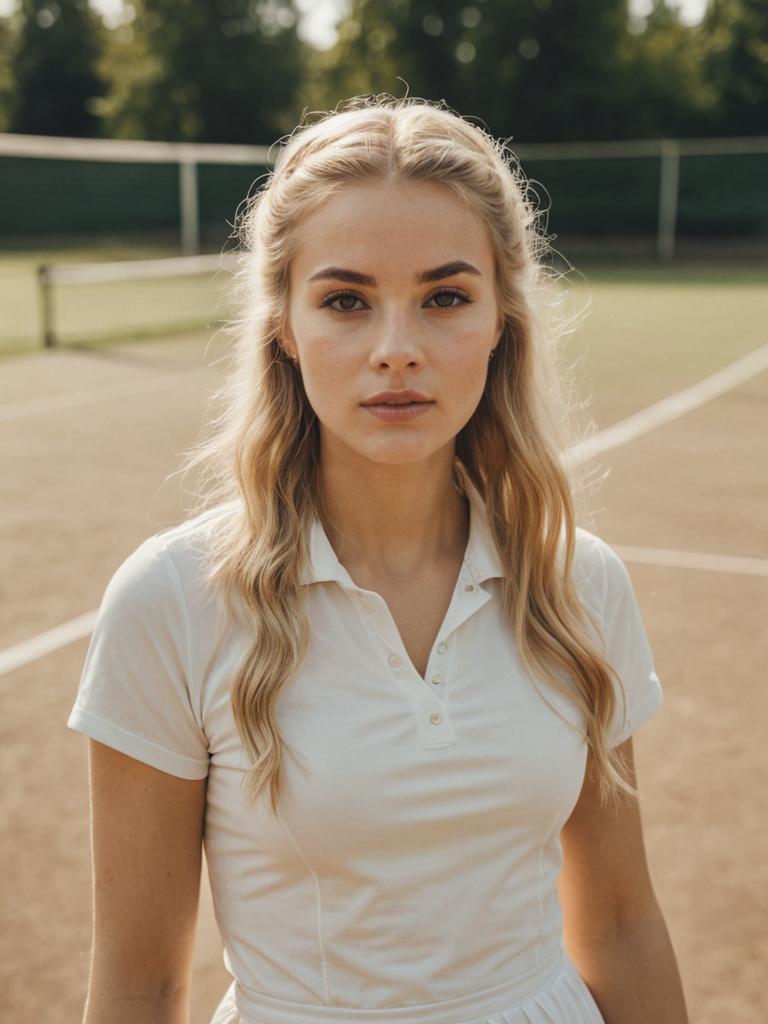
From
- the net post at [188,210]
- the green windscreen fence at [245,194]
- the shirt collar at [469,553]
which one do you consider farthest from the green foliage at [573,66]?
the shirt collar at [469,553]

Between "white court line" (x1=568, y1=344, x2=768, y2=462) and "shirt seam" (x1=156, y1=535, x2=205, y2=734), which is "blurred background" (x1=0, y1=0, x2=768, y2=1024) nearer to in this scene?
"white court line" (x1=568, y1=344, x2=768, y2=462)

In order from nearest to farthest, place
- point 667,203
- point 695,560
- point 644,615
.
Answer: point 644,615 → point 695,560 → point 667,203

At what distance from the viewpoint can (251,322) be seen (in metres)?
2.33

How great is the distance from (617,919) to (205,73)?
5155 cm

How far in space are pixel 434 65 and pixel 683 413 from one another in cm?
3337

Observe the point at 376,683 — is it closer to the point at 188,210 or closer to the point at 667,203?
the point at 188,210

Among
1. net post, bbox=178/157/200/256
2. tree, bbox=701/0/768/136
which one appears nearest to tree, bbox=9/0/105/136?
net post, bbox=178/157/200/256

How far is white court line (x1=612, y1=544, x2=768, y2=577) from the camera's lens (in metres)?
7.38

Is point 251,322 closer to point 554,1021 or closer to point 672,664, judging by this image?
point 554,1021

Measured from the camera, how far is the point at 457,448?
8.11 feet

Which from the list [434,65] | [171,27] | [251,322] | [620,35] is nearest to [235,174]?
[434,65]

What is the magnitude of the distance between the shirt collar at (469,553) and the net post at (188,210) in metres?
27.8

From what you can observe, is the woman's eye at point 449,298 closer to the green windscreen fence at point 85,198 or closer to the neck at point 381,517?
the neck at point 381,517

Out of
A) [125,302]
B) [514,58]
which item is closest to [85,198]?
[125,302]
